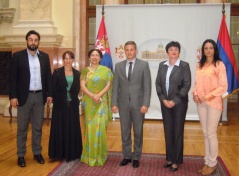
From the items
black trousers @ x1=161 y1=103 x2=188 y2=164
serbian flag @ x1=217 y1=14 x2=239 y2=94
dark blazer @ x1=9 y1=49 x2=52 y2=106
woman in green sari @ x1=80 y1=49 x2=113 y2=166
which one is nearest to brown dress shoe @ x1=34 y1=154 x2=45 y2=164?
woman in green sari @ x1=80 y1=49 x2=113 y2=166

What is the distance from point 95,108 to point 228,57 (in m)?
3.57

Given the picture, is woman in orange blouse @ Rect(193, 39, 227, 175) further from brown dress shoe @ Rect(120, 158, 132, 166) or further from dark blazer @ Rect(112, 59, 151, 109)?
brown dress shoe @ Rect(120, 158, 132, 166)

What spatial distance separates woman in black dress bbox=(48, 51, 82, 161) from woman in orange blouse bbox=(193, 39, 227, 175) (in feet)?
4.78

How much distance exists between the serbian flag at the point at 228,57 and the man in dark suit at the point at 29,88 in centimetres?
377

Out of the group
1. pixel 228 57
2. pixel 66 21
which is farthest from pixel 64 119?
pixel 66 21

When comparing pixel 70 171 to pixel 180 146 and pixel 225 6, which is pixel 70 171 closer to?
pixel 180 146

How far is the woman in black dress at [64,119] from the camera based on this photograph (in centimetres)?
389

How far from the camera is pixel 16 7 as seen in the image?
24.7 feet

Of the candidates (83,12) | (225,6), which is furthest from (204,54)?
(83,12)

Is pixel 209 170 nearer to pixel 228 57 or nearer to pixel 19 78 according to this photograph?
pixel 19 78

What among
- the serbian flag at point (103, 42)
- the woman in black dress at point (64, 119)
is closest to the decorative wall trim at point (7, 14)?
the serbian flag at point (103, 42)

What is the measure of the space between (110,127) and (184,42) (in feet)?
7.81

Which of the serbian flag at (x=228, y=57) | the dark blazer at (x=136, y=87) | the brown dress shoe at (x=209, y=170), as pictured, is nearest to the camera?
the brown dress shoe at (x=209, y=170)

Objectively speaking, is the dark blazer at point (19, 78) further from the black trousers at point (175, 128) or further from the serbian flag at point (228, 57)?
the serbian flag at point (228, 57)
